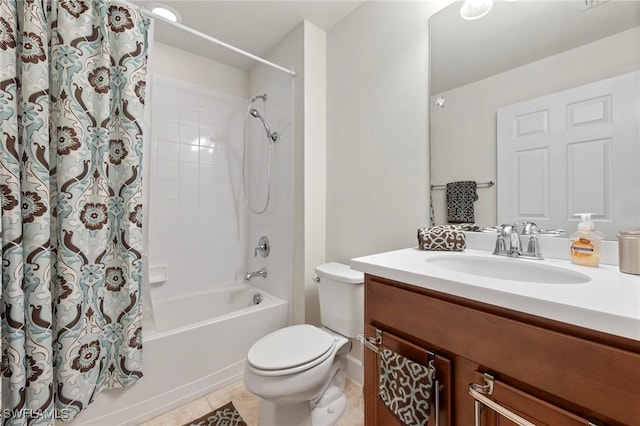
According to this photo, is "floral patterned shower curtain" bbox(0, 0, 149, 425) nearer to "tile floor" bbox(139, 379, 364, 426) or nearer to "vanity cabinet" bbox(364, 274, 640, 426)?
"tile floor" bbox(139, 379, 364, 426)

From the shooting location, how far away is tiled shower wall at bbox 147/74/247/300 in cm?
202

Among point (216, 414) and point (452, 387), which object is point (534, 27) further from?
point (216, 414)

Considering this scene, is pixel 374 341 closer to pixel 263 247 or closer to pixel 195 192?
pixel 263 247

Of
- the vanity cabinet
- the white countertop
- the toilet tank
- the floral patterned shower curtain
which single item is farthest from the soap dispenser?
the floral patterned shower curtain

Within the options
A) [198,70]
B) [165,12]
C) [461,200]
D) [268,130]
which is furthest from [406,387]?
[198,70]

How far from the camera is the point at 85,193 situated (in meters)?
1.14

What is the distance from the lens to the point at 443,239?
108cm

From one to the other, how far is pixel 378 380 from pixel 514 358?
44cm

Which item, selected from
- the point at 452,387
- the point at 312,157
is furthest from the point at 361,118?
the point at 452,387

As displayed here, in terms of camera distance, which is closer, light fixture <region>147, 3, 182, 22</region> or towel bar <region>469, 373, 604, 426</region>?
towel bar <region>469, 373, 604, 426</region>

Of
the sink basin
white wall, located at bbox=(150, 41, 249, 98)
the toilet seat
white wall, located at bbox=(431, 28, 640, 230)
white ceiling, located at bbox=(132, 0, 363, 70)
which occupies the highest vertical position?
white ceiling, located at bbox=(132, 0, 363, 70)

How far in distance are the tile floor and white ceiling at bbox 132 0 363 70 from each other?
2207 mm

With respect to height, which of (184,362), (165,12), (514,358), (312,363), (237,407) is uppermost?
(165,12)

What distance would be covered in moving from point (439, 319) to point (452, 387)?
6.4 inches
